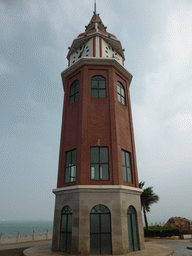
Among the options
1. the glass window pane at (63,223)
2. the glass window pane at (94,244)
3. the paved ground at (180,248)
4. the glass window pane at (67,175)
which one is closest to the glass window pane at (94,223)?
the glass window pane at (94,244)

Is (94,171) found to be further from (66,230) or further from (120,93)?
(120,93)

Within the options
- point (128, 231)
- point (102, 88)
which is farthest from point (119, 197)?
point (102, 88)

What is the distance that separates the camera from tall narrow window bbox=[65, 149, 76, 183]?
1555 centimetres

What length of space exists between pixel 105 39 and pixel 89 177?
15.3 metres

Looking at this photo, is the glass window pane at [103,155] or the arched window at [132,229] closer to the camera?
the arched window at [132,229]

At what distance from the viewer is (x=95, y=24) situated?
79.7 feet

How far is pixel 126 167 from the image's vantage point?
16.4m

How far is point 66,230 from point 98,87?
12.4 metres

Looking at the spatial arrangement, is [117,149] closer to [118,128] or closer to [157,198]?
[118,128]

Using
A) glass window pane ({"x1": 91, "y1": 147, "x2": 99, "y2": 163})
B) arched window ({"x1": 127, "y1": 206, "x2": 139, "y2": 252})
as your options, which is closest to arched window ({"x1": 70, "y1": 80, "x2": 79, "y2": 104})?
glass window pane ({"x1": 91, "y1": 147, "x2": 99, "y2": 163})

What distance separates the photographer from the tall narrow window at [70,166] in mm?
15545

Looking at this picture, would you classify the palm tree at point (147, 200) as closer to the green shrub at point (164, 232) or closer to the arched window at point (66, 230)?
the green shrub at point (164, 232)

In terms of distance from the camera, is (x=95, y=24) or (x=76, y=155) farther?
(x=95, y=24)

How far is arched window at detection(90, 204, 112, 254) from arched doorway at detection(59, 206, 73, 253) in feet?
5.54
